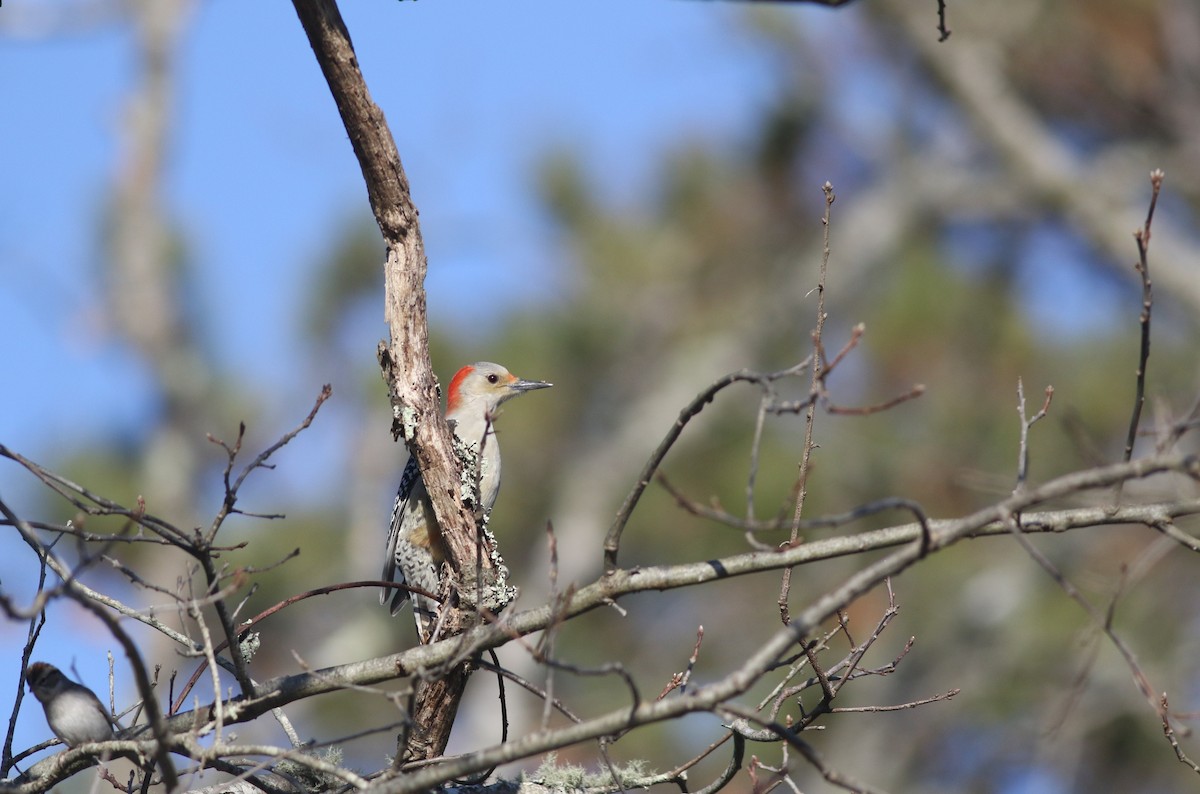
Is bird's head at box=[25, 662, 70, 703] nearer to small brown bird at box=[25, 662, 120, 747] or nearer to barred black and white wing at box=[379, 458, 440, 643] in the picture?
small brown bird at box=[25, 662, 120, 747]

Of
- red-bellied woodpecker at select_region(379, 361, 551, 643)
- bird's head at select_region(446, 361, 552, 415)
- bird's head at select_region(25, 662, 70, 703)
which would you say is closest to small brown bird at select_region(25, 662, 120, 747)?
bird's head at select_region(25, 662, 70, 703)

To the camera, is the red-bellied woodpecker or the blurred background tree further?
the blurred background tree

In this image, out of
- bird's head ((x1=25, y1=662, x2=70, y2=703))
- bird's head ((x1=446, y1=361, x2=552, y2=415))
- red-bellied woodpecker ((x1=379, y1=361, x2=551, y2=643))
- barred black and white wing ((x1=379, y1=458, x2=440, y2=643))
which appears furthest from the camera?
bird's head ((x1=446, y1=361, x2=552, y2=415))

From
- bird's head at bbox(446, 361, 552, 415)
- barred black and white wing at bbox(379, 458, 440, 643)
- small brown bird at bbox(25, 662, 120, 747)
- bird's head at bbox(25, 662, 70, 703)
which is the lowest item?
small brown bird at bbox(25, 662, 120, 747)

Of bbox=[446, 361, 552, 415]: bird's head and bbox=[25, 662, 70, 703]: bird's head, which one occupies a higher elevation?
bbox=[446, 361, 552, 415]: bird's head

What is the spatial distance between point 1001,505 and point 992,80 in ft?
45.0

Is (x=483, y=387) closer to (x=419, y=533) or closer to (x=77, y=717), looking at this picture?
(x=419, y=533)

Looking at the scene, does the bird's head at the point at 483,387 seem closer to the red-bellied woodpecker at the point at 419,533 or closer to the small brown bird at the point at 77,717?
the red-bellied woodpecker at the point at 419,533

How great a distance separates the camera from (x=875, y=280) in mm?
16672

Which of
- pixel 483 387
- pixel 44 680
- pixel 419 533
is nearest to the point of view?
pixel 44 680

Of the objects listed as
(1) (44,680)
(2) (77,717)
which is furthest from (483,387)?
(2) (77,717)

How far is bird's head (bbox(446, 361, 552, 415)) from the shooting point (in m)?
6.37

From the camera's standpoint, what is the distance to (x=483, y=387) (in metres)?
6.43

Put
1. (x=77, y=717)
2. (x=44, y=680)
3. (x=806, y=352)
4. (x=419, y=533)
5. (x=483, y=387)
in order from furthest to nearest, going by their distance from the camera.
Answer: (x=806, y=352)
(x=483, y=387)
(x=419, y=533)
(x=44, y=680)
(x=77, y=717)
